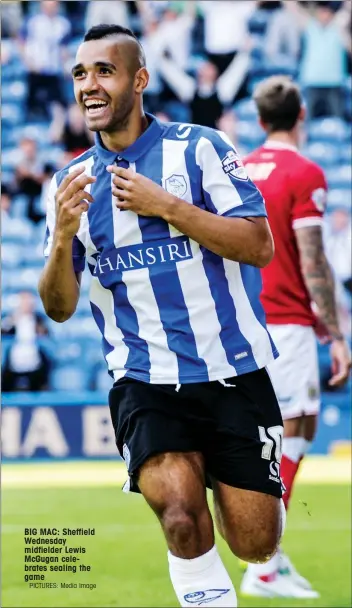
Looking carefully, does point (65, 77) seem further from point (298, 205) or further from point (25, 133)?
point (298, 205)

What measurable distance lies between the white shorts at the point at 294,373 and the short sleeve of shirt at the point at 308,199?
0.50 meters

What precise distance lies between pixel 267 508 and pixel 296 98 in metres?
2.41

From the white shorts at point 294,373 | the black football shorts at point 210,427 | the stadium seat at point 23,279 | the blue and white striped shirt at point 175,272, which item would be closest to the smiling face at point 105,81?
the blue and white striped shirt at point 175,272

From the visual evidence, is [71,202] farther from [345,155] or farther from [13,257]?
[345,155]

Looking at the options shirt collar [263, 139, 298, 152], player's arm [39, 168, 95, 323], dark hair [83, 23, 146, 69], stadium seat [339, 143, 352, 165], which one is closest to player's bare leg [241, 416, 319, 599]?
shirt collar [263, 139, 298, 152]

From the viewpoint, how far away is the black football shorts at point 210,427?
11.7ft

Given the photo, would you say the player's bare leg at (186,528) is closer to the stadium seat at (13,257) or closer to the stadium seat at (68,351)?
the stadium seat at (68,351)

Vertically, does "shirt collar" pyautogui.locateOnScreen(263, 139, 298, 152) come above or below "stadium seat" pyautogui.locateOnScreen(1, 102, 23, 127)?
below

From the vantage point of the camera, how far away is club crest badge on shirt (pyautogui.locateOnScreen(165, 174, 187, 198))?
3.64 meters

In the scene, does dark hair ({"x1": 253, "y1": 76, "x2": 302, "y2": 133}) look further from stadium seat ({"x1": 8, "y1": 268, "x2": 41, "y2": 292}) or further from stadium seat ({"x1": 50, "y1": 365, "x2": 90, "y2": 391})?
stadium seat ({"x1": 8, "y1": 268, "x2": 41, "y2": 292})

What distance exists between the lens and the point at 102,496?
862 centimetres

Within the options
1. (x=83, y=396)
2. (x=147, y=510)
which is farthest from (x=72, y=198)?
(x=83, y=396)

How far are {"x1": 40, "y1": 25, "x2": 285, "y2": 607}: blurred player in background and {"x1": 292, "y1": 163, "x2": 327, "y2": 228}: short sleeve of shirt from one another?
147 cm

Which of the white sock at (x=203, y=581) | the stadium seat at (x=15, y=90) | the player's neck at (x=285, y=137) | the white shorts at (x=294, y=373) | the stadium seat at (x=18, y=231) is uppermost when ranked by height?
the stadium seat at (x=15, y=90)
